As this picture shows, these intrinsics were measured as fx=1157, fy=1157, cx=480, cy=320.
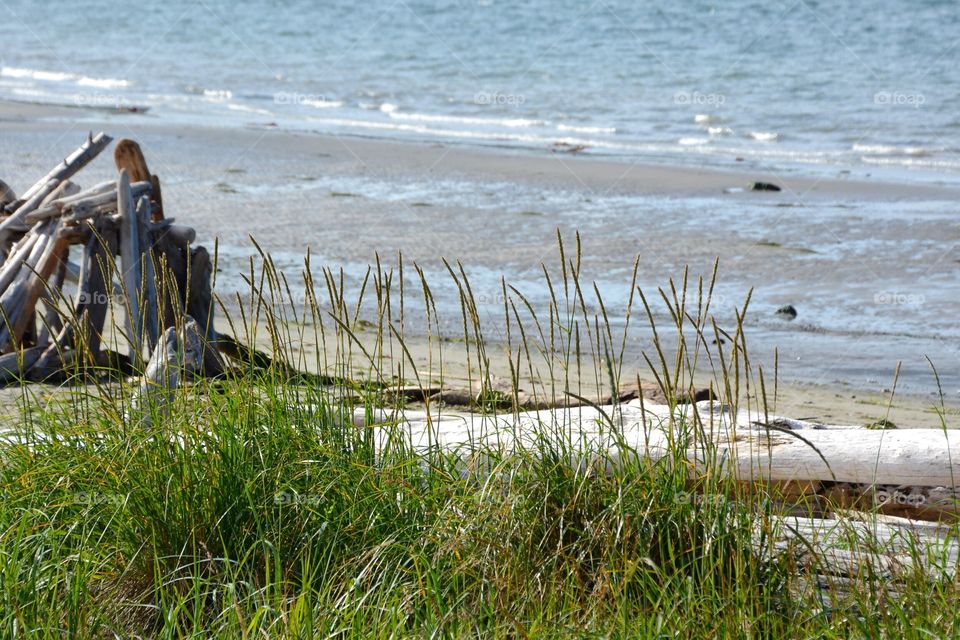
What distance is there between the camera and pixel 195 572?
10.8 feet

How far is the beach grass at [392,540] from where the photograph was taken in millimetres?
3027

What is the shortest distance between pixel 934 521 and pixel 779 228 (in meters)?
8.06

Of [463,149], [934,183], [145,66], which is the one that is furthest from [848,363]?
[145,66]

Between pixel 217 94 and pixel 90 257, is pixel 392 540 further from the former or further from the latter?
pixel 217 94
